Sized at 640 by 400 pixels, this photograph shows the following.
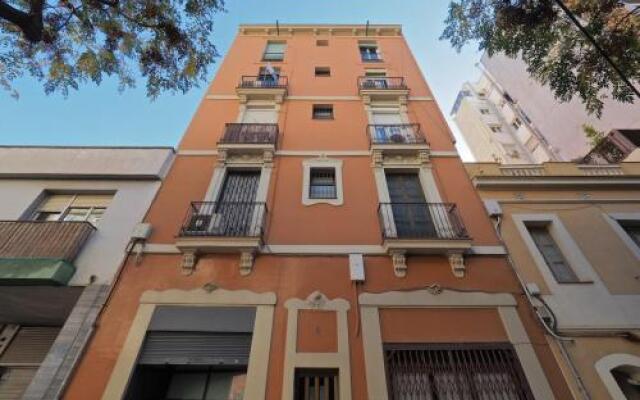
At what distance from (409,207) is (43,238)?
348 inches

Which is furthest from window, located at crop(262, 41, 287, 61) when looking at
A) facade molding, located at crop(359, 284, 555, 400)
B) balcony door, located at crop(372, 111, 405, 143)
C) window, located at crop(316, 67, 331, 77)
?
facade molding, located at crop(359, 284, 555, 400)

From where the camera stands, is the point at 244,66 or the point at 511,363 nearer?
the point at 511,363

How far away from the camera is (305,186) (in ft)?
27.7

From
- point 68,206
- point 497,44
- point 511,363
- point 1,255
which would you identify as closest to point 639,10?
point 497,44

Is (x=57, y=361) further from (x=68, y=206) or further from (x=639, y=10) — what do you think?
(x=639, y=10)

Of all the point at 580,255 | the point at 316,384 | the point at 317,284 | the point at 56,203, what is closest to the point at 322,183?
the point at 317,284

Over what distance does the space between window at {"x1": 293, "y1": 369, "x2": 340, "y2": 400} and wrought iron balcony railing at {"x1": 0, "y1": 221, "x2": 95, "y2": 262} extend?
5529mm

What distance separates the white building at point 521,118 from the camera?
15.9 m

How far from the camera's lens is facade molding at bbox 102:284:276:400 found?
516 centimetres

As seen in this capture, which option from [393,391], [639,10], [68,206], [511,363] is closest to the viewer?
[393,391]

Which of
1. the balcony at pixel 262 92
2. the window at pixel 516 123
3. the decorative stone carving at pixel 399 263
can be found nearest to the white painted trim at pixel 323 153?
the balcony at pixel 262 92

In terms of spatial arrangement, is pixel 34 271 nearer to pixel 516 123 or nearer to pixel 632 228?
pixel 632 228

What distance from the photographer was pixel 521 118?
26000 mm

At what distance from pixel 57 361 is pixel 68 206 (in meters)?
4.28
